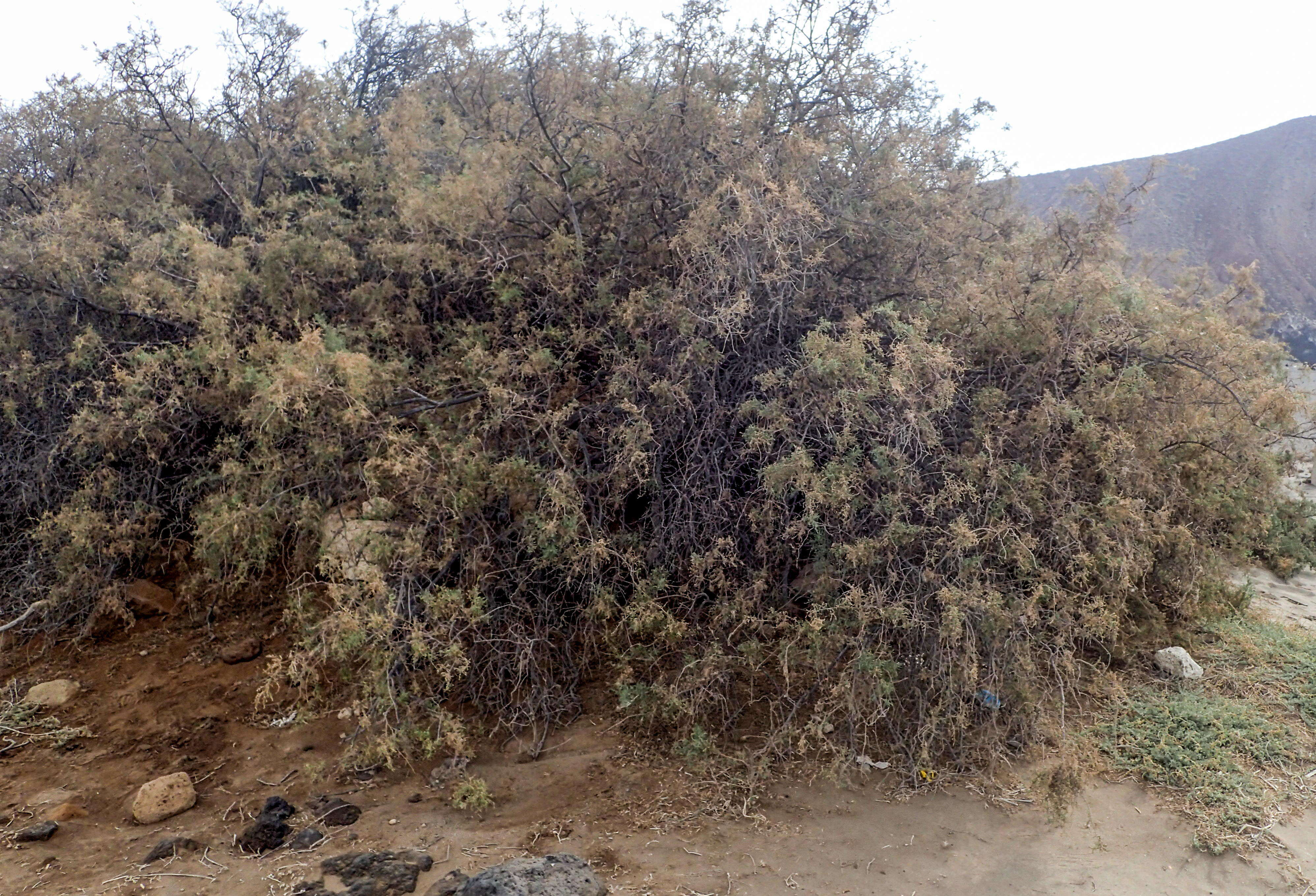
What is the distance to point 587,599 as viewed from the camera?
165 inches

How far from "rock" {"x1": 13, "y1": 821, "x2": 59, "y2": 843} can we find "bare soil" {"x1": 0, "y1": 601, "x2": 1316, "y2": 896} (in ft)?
0.09

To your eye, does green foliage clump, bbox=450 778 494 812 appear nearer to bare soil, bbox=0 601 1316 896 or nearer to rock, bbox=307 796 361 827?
bare soil, bbox=0 601 1316 896

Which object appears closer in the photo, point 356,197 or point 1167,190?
point 356,197

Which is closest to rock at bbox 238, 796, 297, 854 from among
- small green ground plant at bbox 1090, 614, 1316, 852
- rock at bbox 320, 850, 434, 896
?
rock at bbox 320, 850, 434, 896

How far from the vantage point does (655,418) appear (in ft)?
13.8

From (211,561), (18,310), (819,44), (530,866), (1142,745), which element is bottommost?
(1142,745)

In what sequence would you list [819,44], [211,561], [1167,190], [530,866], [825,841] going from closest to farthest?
[530,866] < [825,841] < [211,561] < [819,44] < [1167,190]

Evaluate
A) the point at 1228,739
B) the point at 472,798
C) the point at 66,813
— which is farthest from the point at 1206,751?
the point at 66,813

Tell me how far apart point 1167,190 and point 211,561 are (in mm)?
37737

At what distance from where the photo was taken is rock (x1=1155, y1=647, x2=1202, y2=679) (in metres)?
4.55

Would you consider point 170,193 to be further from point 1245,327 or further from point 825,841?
point 1245,327

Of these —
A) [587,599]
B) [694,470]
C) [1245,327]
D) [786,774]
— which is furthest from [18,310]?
[1245,327]

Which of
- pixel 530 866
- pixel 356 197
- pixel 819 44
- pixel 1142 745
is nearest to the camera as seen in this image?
pixel 530 866

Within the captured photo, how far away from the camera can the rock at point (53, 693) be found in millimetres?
4383
